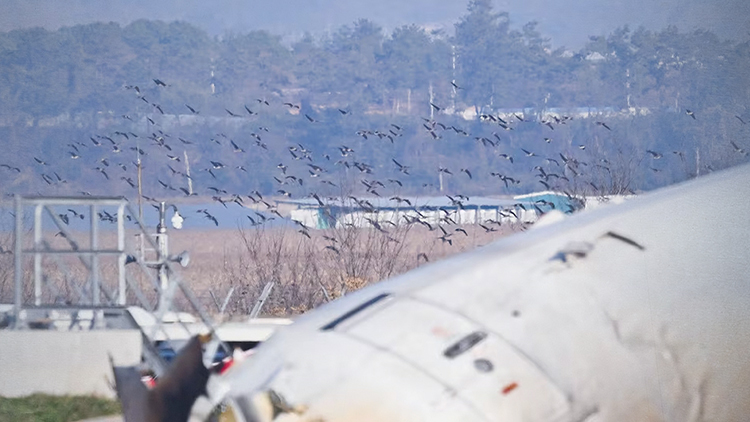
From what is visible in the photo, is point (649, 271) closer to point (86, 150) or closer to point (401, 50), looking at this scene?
point (86, 150)

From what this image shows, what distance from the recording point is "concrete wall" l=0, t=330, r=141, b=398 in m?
13.2

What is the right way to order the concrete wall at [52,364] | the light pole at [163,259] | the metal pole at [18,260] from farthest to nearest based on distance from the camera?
the concrete wall at [52,364] → the metal pole at [18,260] → the light pole at [163,259]

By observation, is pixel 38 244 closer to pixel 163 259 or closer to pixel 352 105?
pixel 163 259

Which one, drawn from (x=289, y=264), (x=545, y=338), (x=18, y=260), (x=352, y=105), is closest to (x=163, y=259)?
(x=18, y=260)

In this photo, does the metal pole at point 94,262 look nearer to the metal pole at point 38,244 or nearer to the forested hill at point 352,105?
the metal pole at point 38,244

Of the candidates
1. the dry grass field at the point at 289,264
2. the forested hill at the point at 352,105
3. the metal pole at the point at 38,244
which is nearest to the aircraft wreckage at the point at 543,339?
the metal pole at the point at 38,244

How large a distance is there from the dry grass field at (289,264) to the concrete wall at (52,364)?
14593mm

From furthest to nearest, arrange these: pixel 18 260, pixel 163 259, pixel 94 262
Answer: pixel 94 262 < pixel 18 260 < pixel 163 259

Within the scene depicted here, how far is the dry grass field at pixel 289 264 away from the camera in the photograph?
32156 millimetres

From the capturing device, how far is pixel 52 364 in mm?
13320

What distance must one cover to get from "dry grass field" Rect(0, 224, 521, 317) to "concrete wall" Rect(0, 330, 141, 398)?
14.6 metres

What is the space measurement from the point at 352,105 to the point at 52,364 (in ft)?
230

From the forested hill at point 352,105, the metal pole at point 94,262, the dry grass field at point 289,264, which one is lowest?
the dry grass field at point 289,264

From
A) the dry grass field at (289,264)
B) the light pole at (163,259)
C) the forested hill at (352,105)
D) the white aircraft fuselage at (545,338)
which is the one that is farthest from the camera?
the forested hill at (352,105)
